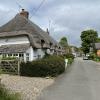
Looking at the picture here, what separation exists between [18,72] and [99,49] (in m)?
66.0

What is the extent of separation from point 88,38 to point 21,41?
258 feet

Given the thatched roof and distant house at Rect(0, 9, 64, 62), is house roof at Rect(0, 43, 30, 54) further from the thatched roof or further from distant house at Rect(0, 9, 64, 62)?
the thatched roof

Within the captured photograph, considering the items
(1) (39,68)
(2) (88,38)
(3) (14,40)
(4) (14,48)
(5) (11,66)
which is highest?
(2) (88,38)

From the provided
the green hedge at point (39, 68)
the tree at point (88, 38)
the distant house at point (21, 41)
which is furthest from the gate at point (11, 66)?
the tree at point (88, 38)

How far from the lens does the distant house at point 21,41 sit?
2947cm

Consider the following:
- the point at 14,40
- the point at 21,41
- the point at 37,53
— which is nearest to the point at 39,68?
the point at 21,41

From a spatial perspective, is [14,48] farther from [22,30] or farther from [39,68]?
[39,68]

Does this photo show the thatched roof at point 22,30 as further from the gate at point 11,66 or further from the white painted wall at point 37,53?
the gate at point 11,66

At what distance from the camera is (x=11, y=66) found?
72.6ft

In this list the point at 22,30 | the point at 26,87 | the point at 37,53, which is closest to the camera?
the point at 26,87

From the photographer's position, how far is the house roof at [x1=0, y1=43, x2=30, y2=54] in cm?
2896

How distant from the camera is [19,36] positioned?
31312mm

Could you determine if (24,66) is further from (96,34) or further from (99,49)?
(96,34)

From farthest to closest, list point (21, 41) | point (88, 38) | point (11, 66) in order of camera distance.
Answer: point (88, 38) → point (21, 41) → point (11, 66)
